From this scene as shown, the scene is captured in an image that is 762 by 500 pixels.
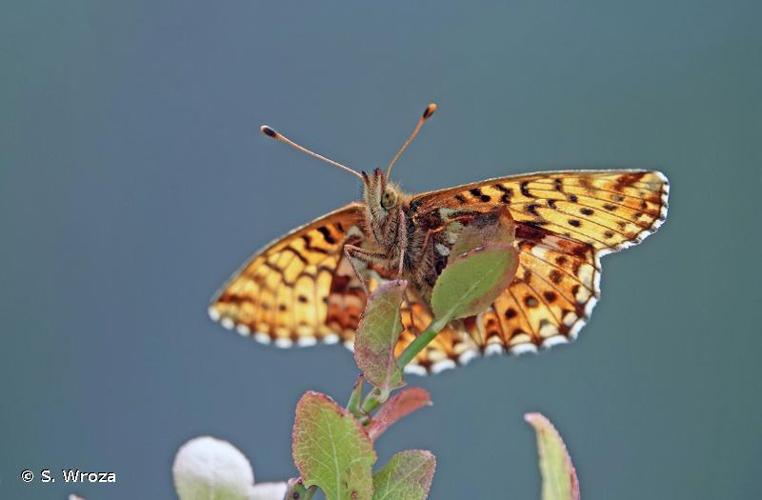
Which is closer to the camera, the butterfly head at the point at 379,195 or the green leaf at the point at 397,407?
the green leaf at the point at 397,407

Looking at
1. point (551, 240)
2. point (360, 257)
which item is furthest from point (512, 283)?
point (360, 257)

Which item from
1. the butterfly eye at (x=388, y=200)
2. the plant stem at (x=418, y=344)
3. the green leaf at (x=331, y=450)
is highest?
the butterfly eye at (x=388, y=200)

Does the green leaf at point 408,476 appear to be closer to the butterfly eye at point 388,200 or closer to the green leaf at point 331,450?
the green leaf at point 331,450

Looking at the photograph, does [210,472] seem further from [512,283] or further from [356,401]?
[512,283]

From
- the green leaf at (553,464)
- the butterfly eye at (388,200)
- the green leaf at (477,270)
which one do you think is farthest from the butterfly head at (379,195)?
the green leaf at (553,464)

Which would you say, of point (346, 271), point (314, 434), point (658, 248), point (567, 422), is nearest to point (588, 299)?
point (346, 271)

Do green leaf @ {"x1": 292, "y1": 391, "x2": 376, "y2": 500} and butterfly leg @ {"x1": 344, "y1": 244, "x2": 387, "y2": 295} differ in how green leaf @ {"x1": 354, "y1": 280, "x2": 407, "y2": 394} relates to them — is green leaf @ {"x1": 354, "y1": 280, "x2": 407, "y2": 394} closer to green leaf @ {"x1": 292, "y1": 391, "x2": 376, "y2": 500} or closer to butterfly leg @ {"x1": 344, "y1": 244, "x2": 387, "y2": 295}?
green leaf @ {"x1": 292, "y1": 391, "x2": 376, "y2": 500}

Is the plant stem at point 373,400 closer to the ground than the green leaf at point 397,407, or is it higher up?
higher up

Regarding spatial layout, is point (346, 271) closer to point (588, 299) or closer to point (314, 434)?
point (588, 299)

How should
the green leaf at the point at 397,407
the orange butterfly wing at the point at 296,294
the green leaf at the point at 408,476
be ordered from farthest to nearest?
the orange butterfly wing at the point at 296,294
the green leaf at the point at 397,407
the green leaf at the point at 408,476
